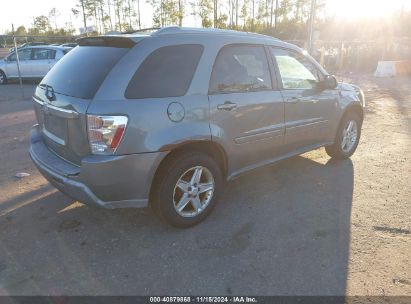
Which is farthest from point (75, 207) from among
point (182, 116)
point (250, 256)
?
point (250, 256)

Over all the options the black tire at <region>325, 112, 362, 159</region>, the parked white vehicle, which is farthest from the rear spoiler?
the parked white vehicle

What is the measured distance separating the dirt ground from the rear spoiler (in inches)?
67.9

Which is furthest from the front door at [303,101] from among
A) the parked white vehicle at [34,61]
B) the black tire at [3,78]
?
the black tire at [3,78]

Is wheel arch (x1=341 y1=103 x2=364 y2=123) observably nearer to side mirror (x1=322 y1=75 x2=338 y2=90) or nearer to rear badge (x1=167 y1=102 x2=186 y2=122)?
side mirror (x1=322 y1=75 x2=338 y2=90)

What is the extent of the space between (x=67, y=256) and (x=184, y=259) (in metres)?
1.00

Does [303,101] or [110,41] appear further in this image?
[303,101]

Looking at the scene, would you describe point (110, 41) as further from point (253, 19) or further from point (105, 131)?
point (253, 19)

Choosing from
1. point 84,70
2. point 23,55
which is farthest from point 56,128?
point 23,55

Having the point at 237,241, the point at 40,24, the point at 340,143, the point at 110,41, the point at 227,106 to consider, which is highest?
the point at 40,24

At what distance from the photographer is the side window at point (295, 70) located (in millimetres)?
4258

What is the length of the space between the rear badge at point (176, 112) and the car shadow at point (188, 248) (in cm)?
113

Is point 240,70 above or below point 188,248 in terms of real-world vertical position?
above

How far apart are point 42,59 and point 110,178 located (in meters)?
14.0

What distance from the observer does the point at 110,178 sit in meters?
2.97
